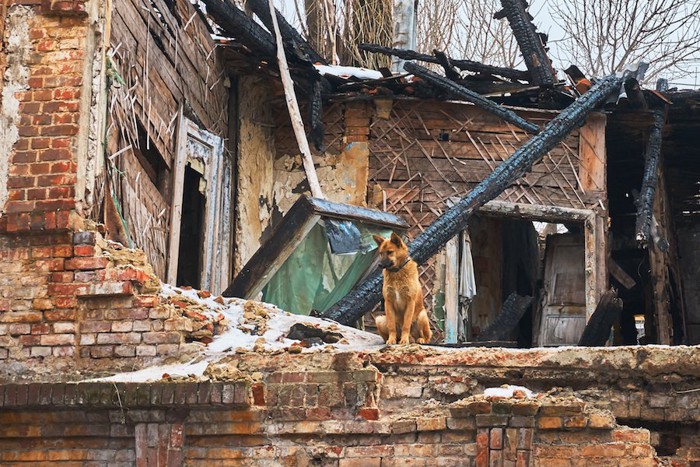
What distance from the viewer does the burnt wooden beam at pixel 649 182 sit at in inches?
500

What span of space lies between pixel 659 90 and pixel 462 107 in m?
2.29

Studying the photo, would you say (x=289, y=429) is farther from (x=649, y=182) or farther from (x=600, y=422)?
(x=649, y=182)

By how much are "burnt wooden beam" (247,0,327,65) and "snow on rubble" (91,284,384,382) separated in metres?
4.71

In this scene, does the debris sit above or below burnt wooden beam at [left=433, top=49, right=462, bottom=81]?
below

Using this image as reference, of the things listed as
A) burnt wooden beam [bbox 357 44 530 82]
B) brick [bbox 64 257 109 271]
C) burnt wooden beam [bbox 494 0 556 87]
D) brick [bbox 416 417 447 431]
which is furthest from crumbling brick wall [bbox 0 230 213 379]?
burnt wooden beam [bbox 494 0 556 87]

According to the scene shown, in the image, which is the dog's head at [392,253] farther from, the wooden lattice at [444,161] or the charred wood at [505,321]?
the wooden lattice at [444,161]

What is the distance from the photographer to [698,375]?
283 inches

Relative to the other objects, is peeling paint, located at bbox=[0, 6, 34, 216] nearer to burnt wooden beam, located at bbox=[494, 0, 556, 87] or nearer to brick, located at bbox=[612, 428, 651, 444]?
brick, located at bbox=[612, 428, 651, 444]

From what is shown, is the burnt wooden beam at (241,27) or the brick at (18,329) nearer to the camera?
the brick at (18,329)

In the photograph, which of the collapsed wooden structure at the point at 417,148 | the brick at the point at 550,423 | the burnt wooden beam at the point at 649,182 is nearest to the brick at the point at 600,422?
the brick at the point at 550,423

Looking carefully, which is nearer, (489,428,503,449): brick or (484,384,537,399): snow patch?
(489,428,503,449): brick

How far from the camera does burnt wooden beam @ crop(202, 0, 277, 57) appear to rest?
38.5ft

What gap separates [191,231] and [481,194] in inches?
119

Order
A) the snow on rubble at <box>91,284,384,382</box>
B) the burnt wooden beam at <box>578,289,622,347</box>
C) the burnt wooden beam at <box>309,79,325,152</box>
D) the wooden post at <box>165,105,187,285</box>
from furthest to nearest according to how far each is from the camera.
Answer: the burnt wooden beam at <box>309,79,325,152</box>
the wooden post at <box>165,105,187,285</box>
the burnt wooden beam at <box>578,289,622,347</box>
the snow on rubble at <box>91,284,384,382</box>
